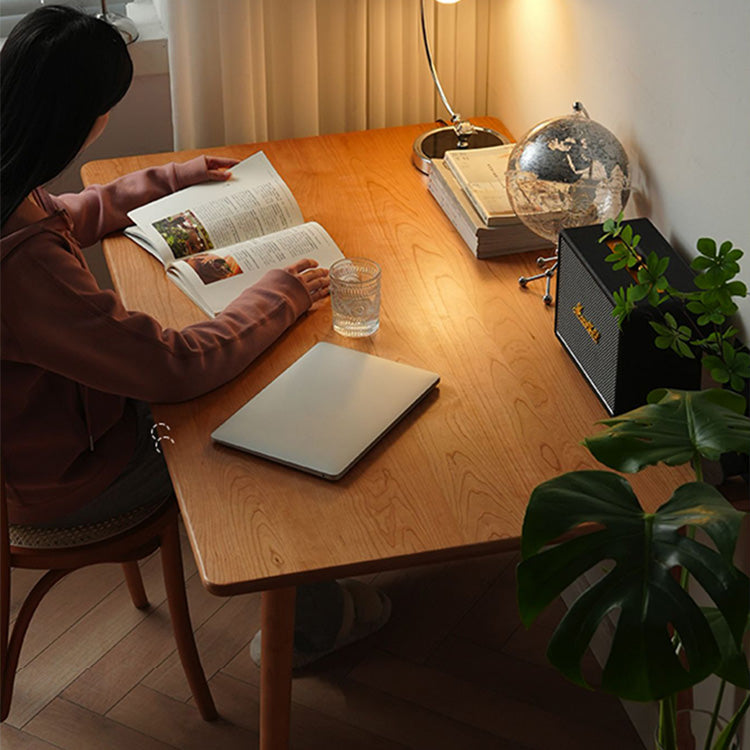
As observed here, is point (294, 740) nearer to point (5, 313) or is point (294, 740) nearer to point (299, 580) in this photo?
point (299, 580)

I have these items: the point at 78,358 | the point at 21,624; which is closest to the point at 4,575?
the point at 21,624

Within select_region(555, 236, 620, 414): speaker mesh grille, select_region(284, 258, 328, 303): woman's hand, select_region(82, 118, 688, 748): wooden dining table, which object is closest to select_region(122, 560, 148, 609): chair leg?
select_region(82, 118, 688, 748): wooden dining table

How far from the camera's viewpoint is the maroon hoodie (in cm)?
139

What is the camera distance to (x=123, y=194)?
6.22 feet

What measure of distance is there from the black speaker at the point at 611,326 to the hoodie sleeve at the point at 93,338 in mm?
476

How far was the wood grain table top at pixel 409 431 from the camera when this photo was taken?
4.01ft

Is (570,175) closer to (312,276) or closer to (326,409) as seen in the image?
(312,276)

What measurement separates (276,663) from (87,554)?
0.42 m

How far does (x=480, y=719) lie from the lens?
1.88 metres

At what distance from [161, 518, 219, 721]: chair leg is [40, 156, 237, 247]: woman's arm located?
1.78 feet

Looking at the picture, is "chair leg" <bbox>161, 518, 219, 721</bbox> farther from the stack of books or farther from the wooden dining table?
the stack of books

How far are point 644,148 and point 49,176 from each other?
888mm

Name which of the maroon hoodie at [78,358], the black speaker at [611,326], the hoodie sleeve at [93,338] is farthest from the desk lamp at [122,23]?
the black speaker at [611,326]

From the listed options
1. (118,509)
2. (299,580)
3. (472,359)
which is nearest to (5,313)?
(118,509)
